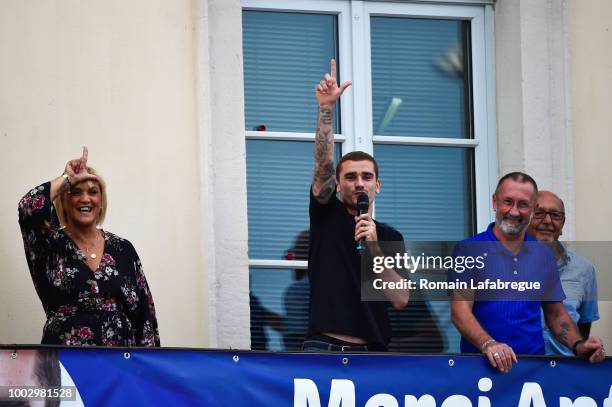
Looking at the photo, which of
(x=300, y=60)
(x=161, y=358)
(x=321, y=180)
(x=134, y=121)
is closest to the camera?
(x=161, y=358)

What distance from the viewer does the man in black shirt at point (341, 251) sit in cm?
887

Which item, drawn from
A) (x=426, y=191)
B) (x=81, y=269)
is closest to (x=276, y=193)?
(x=426, y=191)

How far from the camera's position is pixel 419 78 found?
10.7 m

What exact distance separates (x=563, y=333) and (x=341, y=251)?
4.00 ft

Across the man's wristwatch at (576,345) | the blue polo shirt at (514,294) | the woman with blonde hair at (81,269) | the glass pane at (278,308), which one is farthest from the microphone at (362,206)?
the glass pane at (278,308)

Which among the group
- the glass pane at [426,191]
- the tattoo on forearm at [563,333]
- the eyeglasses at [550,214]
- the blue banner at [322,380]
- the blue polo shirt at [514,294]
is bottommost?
the blue banner at [322,380]

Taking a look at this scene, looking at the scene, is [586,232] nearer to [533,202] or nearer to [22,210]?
[533,202]

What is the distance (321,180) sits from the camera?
9.04 m

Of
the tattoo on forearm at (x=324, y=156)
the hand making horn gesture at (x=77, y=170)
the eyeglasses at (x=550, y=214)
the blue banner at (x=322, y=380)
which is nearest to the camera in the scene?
the blue banner at (x=322, y=380)

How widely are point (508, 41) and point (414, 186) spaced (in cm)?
102

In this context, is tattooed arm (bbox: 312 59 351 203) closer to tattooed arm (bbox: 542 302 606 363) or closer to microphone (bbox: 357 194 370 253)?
microphone (bbox: 357 194 370 253)

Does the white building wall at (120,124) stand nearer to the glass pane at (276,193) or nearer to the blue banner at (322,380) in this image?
the glass pane at (276,193)

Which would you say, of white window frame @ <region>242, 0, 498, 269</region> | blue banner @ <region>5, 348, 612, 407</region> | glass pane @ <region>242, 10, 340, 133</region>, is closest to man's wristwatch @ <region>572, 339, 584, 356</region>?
blue banner @ <region>5, 348, 612, 407</region>

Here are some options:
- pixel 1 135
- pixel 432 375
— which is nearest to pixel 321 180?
pixel 432 375
